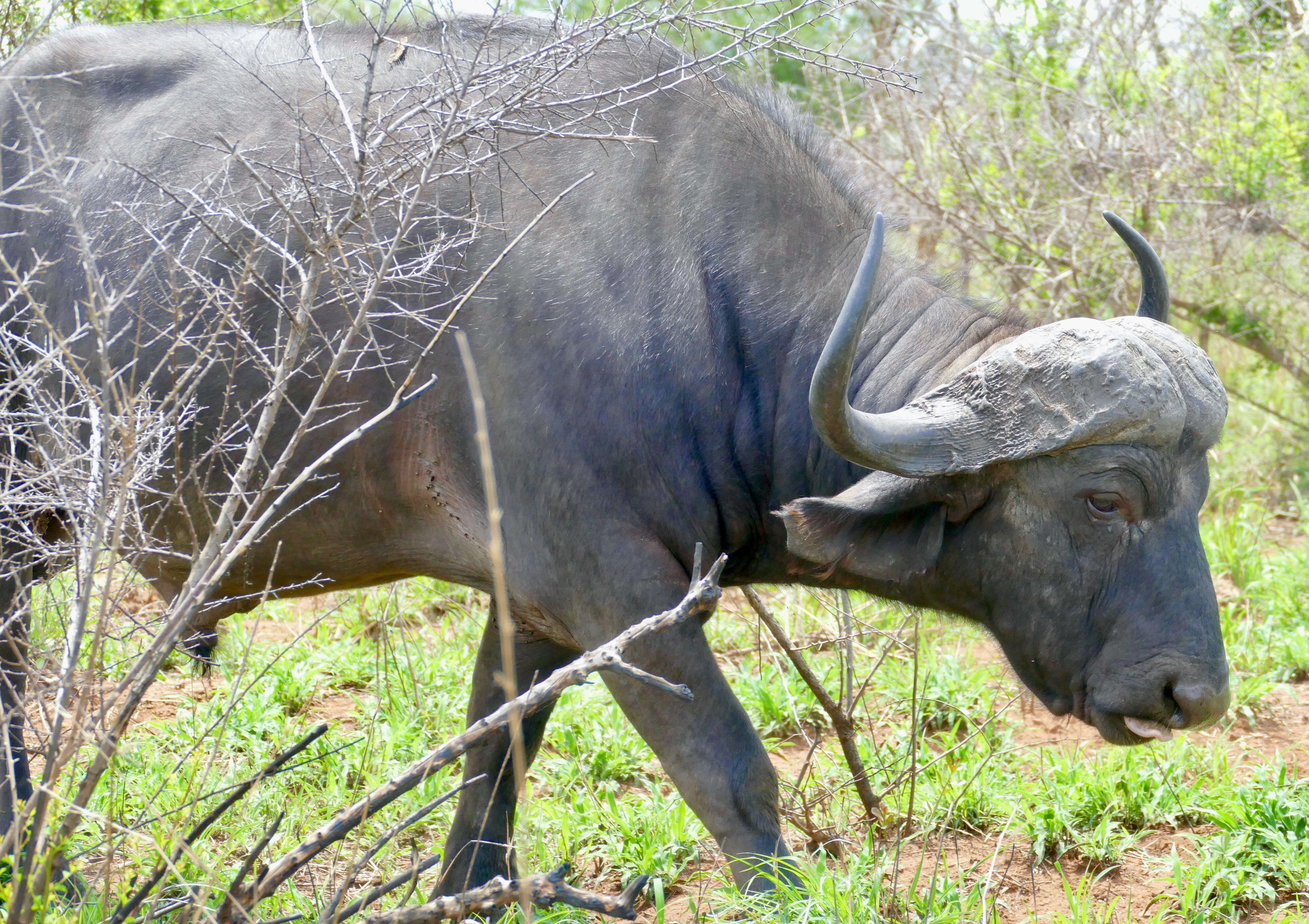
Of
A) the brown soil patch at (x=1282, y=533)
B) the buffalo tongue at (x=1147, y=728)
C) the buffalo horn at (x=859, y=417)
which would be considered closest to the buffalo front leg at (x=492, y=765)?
the buffalo horn at (x=859, y=417)

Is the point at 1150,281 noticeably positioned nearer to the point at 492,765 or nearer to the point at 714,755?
the point at 714,755

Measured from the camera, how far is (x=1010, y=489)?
307 cm

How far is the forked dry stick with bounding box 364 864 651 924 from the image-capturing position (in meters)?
2.00

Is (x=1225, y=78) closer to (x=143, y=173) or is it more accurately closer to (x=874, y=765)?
(x=874, y=765)

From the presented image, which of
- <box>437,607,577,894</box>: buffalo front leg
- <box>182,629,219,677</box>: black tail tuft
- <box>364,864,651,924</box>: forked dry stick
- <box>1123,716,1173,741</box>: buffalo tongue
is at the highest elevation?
<box>364,864,651,924</box>: forked dry stick

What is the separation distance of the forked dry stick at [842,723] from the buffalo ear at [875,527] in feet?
2.48

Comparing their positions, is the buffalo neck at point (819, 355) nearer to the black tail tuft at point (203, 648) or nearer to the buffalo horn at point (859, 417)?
the buffalo horn at point (859, 417)

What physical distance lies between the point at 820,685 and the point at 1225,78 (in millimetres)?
5451

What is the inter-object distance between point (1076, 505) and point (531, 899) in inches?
66.8

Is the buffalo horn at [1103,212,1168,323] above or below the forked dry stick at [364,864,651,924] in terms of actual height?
above

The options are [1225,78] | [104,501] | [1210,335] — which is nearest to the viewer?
[104,501]

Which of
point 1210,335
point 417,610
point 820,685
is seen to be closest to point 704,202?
point 820,685

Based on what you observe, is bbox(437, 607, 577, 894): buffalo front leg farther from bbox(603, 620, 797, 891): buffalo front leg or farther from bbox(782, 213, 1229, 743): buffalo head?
bbox(782, 213, 1229, 743): buffalo head

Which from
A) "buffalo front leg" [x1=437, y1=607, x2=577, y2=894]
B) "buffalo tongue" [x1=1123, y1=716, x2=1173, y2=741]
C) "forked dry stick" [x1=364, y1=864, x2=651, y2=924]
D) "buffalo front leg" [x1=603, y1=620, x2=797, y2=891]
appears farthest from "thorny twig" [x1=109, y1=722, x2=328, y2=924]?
"buffalo tongue" [x1=1123, y1=716, x2=1173, y2=741]
